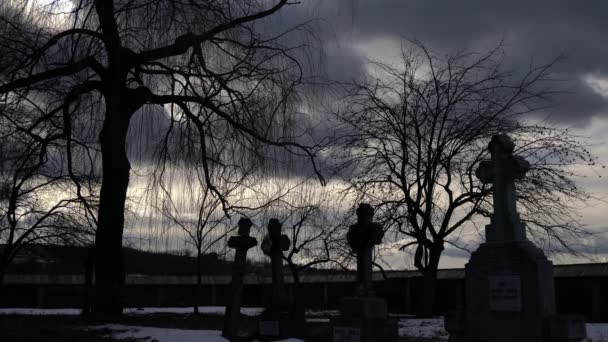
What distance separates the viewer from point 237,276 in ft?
42.8

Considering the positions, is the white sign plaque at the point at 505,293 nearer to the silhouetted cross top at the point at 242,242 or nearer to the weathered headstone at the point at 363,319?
the weathered headstone at the point at 363,319

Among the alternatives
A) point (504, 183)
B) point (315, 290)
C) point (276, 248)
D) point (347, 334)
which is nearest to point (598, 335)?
point (504, 183)

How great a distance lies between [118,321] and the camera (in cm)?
1287

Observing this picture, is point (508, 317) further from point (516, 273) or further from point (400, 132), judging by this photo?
point (400, 132)

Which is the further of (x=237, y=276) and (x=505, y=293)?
(x=237, y=276)

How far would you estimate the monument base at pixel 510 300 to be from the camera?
9.16 metres

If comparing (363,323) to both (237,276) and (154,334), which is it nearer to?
(154,334)

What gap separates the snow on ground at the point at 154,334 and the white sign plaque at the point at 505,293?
4.36m

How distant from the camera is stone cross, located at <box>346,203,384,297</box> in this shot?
10.8 meters

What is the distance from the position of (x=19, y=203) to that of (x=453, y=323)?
18061 millimetres

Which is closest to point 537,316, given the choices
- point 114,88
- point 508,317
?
point 508,317

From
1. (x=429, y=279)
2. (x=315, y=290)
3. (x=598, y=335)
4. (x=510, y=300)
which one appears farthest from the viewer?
(x=315, y=290)

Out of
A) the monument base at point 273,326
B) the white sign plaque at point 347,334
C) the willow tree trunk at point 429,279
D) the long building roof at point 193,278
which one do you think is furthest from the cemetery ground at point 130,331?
the long building roof at point 193,278

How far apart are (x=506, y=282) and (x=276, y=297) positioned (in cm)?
530
